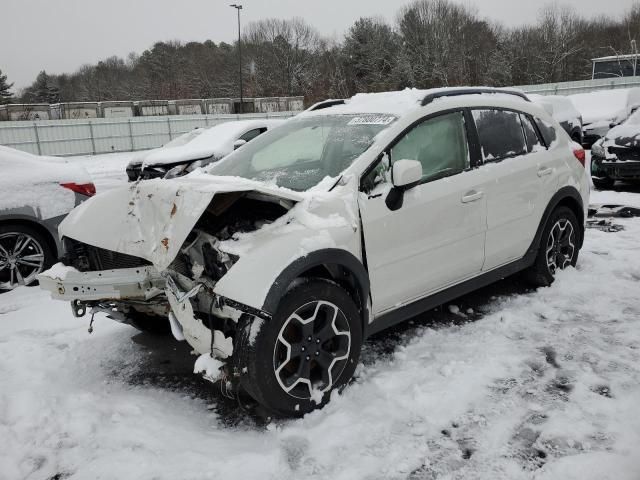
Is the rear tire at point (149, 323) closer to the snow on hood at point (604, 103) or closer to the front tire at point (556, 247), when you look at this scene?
the front tire at point (556, 247)

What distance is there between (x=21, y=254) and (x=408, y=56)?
69824 millimetres

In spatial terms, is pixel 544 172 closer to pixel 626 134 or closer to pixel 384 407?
pixel 384 407

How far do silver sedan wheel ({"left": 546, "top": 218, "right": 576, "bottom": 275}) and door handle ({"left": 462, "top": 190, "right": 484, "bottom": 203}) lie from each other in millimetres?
1200

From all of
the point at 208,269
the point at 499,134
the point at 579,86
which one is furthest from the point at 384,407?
the point at 579,86

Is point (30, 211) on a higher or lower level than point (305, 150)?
lower

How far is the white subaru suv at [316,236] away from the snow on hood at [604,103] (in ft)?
45.5

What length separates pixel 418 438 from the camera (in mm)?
2766

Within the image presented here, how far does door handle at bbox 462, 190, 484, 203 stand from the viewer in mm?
3791

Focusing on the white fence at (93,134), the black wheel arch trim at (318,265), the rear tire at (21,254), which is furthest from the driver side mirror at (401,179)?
the white fence at (93,134)

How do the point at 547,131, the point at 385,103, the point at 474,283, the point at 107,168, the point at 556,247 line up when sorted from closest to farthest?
1. the point at 385,103
2. the point at 474,283
3. the point at 547,131
4. the point at 556,247
5. the point at 107,168

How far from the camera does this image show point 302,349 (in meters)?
2.97

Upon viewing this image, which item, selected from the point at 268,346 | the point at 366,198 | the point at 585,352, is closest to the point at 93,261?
the point at 268,346

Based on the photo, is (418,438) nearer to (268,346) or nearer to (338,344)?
(338,344)

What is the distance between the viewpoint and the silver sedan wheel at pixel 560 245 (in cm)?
479
